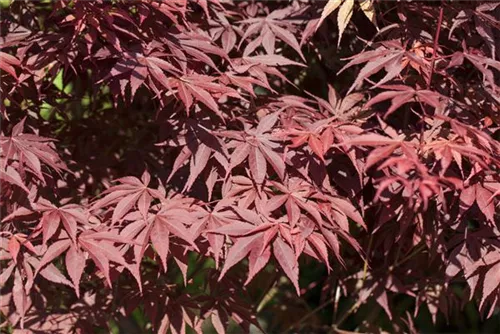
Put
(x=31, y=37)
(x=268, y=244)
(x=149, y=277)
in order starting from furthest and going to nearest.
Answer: (x=149, y=277) < (x=31, y=37) < (x=268, y=244)

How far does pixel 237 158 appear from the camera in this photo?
7.21ft

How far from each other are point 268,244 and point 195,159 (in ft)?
1.21

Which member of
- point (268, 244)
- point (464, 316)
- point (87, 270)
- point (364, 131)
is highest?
point (364, 131)

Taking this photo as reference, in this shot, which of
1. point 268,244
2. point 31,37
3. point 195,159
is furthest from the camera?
point 31,37

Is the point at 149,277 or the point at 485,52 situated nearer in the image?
the point at 485,52

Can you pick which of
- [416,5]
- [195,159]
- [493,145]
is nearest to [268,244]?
[195,159]

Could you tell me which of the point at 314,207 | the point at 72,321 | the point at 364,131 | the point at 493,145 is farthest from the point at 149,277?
the point at 493,145

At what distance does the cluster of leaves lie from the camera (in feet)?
6.82

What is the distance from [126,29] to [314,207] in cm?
81

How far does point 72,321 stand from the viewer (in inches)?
108

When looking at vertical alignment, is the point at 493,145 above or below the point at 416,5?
below

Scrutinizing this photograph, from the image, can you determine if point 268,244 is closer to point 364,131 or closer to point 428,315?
point 364,131

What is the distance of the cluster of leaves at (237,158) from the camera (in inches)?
81.8

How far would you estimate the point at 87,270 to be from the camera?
3031 mm
